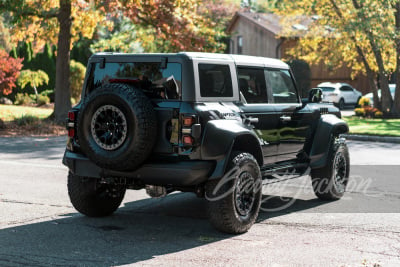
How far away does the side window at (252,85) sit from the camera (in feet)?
25.3

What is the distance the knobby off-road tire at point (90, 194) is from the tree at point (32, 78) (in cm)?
2685

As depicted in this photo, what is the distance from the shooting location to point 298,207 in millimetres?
8773

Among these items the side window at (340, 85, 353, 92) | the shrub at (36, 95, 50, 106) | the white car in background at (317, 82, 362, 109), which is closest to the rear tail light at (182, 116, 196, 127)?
the shrub at (36, 95, 50, 106)

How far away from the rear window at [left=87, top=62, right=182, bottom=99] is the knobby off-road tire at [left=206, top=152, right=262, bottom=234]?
99cm

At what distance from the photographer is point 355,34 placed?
28.5 metres

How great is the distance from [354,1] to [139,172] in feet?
78.6

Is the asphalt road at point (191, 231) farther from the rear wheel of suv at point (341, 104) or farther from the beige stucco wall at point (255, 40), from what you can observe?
the beige stucco wall at point (255, 40)

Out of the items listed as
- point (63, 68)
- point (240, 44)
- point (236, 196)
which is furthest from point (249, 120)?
point (240, 44)

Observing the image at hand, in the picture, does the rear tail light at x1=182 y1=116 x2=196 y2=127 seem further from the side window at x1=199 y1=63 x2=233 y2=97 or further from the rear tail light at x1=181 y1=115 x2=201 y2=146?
the side window at x1=199 y1=63 x2=233 y2=97

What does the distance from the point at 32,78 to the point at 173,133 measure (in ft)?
94.0

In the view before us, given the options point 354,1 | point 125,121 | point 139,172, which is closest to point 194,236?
point 139,172

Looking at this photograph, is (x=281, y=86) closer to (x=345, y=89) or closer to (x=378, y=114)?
(x=378, y=114)

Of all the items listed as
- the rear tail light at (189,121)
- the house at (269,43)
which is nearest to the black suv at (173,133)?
the rear tail light at (189,121)

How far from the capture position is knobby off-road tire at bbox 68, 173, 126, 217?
24.9ft
